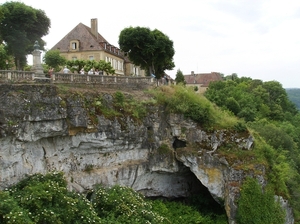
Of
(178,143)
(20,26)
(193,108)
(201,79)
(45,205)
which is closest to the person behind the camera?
(45,205)

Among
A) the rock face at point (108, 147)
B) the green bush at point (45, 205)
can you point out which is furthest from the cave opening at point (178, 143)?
the green bush at point (45, 205)

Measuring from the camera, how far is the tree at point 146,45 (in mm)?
30141

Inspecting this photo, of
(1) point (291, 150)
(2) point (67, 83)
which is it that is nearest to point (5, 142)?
(2) point (67, 83)

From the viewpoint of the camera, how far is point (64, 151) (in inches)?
793

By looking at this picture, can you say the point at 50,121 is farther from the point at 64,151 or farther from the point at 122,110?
the point at 122,110

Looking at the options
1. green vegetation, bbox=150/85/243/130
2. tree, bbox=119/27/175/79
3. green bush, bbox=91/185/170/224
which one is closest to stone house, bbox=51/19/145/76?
tree, bbox=119/27/175/79

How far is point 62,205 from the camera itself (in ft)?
50.7

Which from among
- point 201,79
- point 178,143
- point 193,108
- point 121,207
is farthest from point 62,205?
point 201,79

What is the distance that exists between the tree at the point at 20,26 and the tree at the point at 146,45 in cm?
742

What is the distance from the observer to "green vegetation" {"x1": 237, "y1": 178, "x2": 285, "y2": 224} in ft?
70.4

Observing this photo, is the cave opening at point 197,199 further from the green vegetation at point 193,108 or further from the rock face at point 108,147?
the green vegetation at point 193,108

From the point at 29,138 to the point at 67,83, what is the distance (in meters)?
4.38

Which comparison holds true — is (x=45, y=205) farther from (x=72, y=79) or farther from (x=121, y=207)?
(x=72, y=79)

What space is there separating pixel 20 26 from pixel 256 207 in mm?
21352
